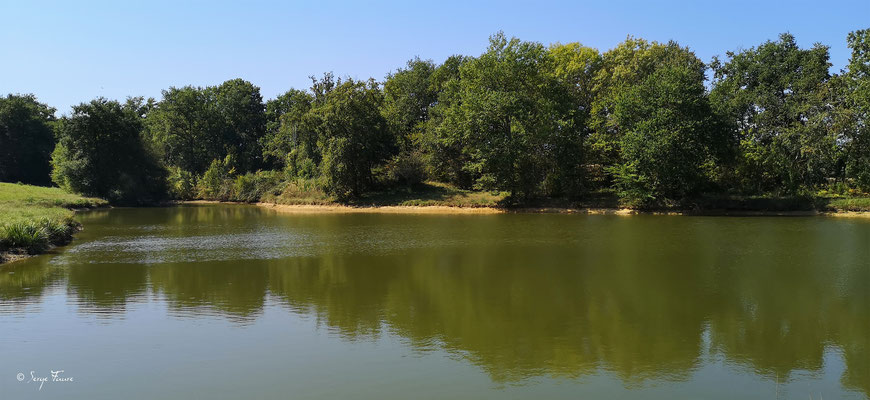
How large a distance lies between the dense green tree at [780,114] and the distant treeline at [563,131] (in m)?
0.12

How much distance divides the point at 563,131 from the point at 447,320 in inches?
1436

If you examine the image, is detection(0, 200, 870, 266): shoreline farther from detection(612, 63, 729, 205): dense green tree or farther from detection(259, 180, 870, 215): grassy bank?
detection(612, 63, 729, 205): dense green tree

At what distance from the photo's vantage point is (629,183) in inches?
1719

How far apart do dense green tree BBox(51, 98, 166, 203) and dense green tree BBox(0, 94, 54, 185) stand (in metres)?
13.4

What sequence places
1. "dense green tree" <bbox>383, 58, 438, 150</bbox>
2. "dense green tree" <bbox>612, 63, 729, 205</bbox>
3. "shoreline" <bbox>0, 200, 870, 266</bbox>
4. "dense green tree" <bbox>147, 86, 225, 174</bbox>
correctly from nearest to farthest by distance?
"shoreline" <bbox>0, 200, 870, 266</bbox> → "dense green tree" <bbox>612, 63, 729, 205</bbox> → "dense green tree" <bbox>383, 58, 438, 150</bbox> → "dense green tree" <bbox>147, 86, 225, 174</bbox>

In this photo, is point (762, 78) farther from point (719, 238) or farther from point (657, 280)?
point (657, 280)

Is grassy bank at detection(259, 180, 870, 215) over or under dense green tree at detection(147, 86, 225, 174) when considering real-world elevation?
under

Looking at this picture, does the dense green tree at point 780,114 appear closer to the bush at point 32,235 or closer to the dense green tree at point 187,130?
the bush at point 32,235

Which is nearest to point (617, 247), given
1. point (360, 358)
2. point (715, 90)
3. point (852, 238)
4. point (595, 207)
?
point (852, 238)

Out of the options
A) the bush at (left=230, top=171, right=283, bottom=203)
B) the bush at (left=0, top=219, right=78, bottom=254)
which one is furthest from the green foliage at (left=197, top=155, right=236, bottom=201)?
the bush at (left=0, top=219, right=78, bottom=254)

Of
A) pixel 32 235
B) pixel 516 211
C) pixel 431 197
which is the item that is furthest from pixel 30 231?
pixel 516 211

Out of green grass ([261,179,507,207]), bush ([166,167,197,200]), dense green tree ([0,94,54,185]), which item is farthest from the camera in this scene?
dense green tree ([0,94,54,185])

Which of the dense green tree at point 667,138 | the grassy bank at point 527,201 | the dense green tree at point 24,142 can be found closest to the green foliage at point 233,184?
the grassy bank at point 527,201

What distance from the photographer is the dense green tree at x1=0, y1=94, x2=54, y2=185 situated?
69812mm
